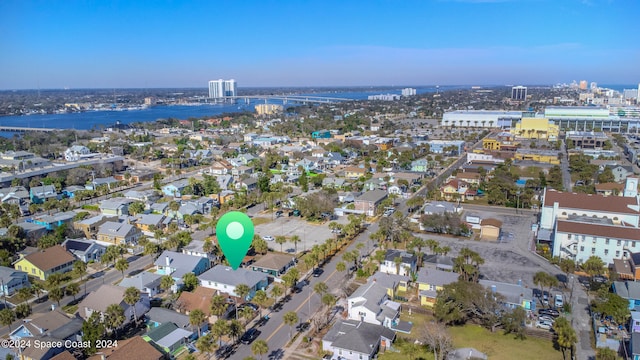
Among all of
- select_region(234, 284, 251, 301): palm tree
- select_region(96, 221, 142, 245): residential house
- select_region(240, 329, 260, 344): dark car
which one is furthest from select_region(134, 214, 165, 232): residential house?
select_region(240, 329, 260, 344): dark car

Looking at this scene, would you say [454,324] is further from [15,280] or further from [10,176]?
[10,176]

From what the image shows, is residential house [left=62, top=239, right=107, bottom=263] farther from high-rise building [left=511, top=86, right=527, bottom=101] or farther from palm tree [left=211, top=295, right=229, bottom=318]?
high-rise building [left=511, top=86, right=527, bottom=101]

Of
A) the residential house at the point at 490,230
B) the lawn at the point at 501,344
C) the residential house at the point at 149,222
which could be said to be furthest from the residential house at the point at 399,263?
the residential house at the point at 149,222

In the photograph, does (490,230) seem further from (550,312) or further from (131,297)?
(131,297)

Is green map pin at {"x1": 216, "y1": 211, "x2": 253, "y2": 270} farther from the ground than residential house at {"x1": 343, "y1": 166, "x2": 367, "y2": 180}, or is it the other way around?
green map pin at {"x1": 216, "y1": 211, "x2": 253, "y2": 270}

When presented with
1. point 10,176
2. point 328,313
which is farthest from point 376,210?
point 10,176

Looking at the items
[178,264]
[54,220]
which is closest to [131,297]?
[178,264]

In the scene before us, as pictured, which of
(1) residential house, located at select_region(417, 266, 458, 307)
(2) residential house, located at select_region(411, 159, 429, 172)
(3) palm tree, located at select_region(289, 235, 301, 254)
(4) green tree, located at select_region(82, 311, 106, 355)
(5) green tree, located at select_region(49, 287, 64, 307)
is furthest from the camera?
(2) residential house, located at select_region(411, 159, 429, 172)

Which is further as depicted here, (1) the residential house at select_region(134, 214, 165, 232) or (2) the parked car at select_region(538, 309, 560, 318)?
(1) the residential house at select_region(134, 214, 165, 232)
